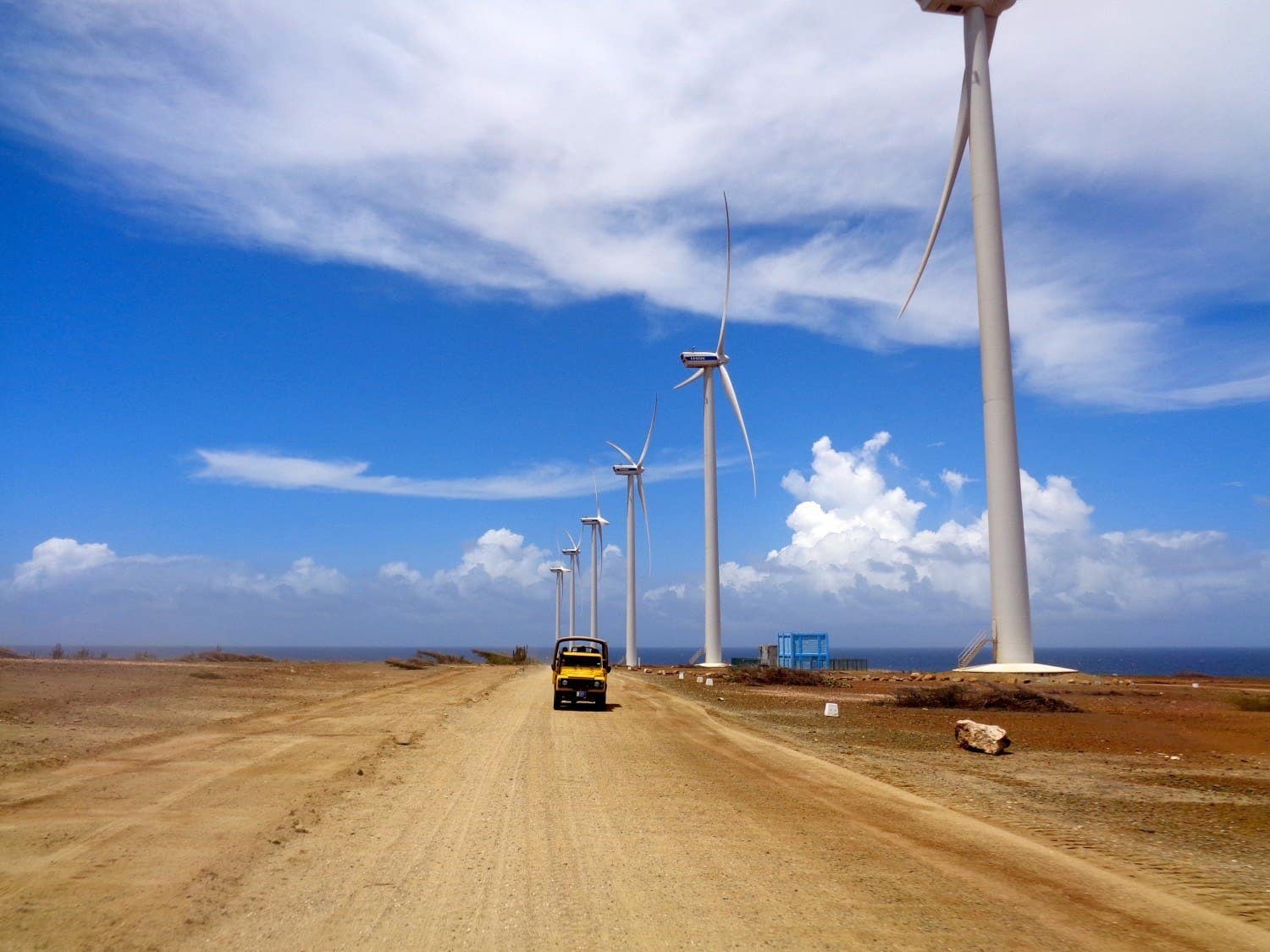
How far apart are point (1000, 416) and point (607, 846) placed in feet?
95.8

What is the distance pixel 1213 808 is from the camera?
14516 mm

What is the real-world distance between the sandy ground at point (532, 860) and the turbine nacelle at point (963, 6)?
3227 centimetres

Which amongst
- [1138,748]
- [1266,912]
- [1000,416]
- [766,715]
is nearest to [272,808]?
[1266,912]

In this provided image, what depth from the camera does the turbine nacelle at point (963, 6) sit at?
3900 cm

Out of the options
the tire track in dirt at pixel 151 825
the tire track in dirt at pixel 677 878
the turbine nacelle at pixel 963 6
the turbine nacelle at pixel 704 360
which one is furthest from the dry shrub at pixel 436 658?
the tire track in dirt at pixel 677 878

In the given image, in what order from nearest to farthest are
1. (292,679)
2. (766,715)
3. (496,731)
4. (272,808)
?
1. (272,808)
2. (496,731)
3. (766,715)
4. (292,679)

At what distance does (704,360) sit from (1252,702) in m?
44.3

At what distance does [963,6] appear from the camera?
129 feet

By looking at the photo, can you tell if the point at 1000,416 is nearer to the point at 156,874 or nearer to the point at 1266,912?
the point at 1266,912

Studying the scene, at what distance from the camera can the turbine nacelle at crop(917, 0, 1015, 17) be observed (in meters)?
39.0

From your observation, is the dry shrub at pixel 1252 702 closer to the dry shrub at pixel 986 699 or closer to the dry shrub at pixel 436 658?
the dry shrub at pixel 986 699

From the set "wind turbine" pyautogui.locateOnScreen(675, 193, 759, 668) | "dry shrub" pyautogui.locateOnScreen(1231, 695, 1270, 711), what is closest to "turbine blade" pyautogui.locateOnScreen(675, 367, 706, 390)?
"wind turbine" pyautogui.locateOnScreen(675, 193, 759, 668)

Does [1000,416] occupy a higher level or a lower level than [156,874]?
higher

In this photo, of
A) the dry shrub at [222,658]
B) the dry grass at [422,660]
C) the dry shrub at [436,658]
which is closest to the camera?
the dry shrub at [222,658]
